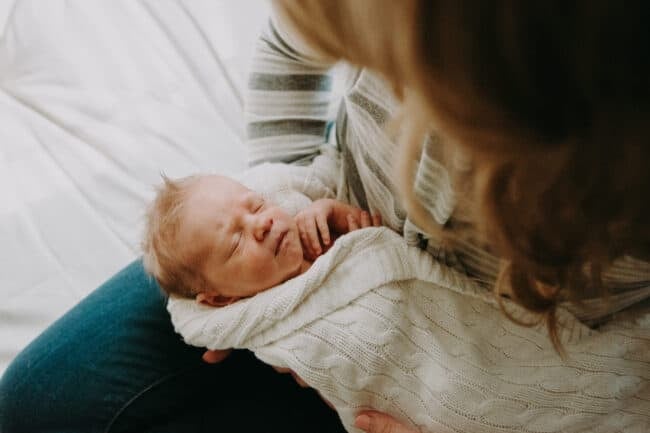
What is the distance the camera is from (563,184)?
1.40 ft

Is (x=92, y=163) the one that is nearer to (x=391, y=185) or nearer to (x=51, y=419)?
(x=51, y=419)

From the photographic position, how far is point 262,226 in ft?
2.36

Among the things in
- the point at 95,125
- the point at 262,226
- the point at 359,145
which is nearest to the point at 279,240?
the point at 262,226

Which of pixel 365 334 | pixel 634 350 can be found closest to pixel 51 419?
pixel 365 334

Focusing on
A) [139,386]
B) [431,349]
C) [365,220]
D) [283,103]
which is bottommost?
[139,386]

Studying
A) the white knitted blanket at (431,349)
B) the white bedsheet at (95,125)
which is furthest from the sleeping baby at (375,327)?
the white bedsheet at (95,125)

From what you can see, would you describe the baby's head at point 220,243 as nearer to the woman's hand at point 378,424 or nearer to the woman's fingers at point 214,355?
the woman's fingers at point 214,355

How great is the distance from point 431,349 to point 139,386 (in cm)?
40

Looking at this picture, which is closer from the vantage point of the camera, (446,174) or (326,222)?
(446,174)

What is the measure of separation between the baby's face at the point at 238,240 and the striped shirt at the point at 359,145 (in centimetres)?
11

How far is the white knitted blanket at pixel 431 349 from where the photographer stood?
63 cm

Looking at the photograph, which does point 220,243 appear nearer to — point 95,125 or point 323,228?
point 323,228

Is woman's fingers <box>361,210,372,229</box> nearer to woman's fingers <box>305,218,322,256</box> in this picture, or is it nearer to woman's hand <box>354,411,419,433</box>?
woman's fingers <box>305,218,322,256</box>

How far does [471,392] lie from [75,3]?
1.13 m
